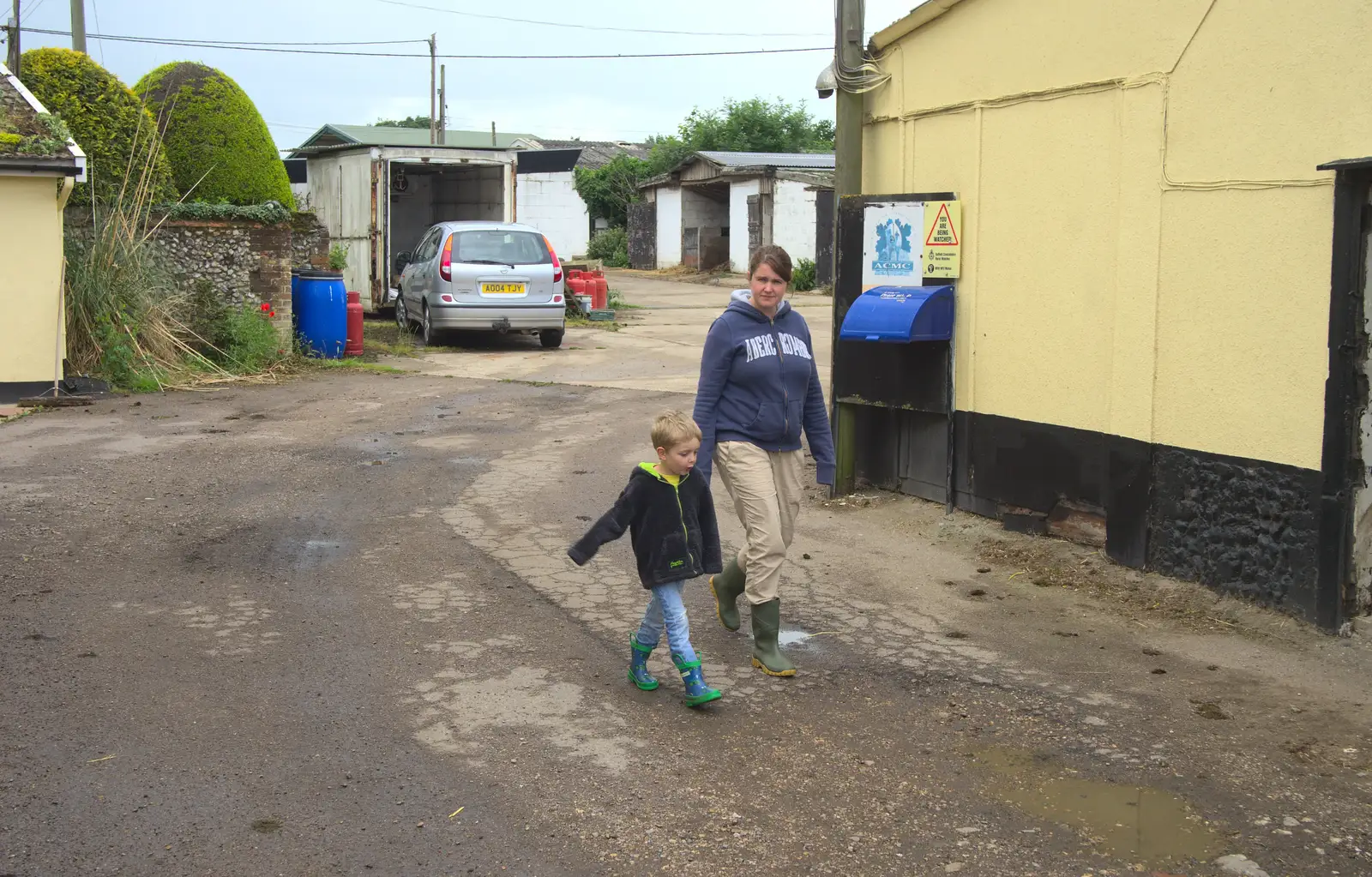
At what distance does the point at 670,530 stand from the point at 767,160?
36010 mm

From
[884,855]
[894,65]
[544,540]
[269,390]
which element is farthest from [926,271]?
[269,390]

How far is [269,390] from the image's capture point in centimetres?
1406

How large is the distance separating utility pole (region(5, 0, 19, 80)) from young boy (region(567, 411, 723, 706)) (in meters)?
12.0

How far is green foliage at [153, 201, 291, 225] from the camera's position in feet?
51.3

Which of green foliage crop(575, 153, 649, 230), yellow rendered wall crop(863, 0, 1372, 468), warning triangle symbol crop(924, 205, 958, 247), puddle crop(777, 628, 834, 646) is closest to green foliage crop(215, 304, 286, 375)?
yellow rendered wall crop(863, 0, 1372, 468)

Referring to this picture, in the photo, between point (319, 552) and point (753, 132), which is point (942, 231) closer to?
point (319, 552)

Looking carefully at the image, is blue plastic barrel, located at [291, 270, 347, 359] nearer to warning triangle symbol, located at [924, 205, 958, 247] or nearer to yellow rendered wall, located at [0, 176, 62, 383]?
yellow rendered wall, located at [0, 176, 62, 383]

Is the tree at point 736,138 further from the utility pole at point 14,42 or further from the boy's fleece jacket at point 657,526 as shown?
the boy's fleece jacket at point 657,526

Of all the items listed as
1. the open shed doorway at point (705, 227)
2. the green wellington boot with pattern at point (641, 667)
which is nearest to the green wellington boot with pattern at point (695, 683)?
the green wellington boot with pattern at point (641, 667)

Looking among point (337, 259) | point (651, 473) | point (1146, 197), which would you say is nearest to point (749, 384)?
point (651, 473)

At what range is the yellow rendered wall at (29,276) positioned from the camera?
12688 mm

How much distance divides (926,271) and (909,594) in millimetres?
2325

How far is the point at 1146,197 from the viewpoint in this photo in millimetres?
6676

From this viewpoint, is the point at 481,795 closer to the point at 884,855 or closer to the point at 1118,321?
the point at 884,855
